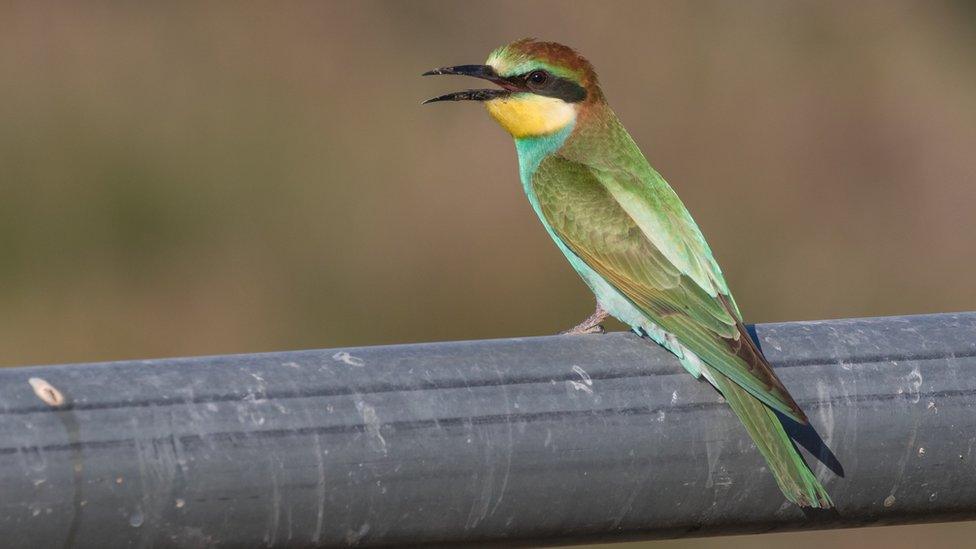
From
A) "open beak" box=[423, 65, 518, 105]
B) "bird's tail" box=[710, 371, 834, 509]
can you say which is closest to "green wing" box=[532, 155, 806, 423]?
"open beak" box=[423, 65, 518, 105]

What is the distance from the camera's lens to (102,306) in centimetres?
624

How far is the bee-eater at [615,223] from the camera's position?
8.38 ft

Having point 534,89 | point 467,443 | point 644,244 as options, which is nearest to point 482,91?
point 534,89

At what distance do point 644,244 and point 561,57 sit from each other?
2.50 ft

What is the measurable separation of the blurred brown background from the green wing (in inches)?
87.8

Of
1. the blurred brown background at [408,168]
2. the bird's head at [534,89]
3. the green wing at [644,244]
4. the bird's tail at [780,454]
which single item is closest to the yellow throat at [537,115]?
the bird's head at [534,89]

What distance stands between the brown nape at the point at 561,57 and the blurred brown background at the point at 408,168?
213cm

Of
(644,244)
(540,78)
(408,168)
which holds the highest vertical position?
(540,78)

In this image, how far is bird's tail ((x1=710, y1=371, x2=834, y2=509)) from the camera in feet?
6.10

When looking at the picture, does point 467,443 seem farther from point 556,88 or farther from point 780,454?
point 556,88

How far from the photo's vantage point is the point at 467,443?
171cm

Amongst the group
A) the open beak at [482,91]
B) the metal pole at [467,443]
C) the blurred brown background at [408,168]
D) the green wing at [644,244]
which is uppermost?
the open beak at [482,91]

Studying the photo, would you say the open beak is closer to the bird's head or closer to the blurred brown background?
the bird's head

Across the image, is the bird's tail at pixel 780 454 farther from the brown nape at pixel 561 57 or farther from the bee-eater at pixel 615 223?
the brown nape at pixel 561 57
